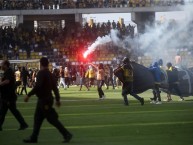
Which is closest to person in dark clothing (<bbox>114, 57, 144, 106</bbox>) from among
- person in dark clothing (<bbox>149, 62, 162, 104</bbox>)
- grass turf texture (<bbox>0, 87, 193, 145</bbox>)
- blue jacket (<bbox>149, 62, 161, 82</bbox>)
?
grass turf texture (<bbox>0, 87, 193, 145</bbox>)

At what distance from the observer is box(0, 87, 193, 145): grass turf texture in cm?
1334

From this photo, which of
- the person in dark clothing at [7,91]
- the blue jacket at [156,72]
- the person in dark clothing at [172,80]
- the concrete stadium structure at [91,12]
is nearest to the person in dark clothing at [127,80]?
the blue jacket at [156,72]

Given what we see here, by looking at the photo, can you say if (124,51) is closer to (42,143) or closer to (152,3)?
(152,3)

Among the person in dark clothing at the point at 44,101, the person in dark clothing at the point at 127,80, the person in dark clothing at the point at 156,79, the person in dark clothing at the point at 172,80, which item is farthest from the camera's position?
the person in dark clothing at the point at 172,80

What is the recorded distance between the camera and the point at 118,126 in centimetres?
1619

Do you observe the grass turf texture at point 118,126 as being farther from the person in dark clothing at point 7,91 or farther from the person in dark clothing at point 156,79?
the person in dark clothing at point 156,79

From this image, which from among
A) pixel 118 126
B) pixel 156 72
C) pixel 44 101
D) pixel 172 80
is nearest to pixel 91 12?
pixel 172 80

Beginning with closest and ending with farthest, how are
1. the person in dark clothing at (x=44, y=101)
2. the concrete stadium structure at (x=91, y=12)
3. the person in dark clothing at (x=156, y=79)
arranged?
the person in dark clothing at (x=44, y=101) → the person in dark clothing at (x=156, y=79) → the concrete stadium structure at (x=91, y=12)

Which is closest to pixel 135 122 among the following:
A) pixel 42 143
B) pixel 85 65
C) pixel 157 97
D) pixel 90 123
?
pixel 90 123

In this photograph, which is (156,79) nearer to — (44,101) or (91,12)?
(44,101)

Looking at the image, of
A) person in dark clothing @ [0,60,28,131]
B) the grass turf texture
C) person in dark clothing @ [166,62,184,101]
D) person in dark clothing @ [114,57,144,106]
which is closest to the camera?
the grass turf texture

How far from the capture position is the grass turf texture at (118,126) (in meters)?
13.3

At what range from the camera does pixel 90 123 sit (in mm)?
17172

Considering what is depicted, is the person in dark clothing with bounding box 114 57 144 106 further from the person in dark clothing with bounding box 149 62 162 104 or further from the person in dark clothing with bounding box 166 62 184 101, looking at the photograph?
the person in dark clothing with bounding box 166 62 184 101
